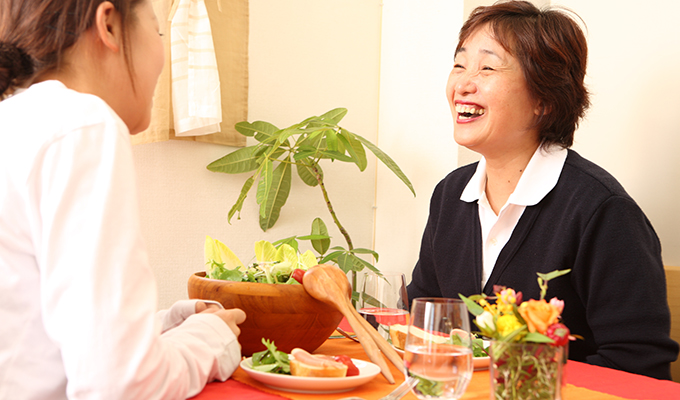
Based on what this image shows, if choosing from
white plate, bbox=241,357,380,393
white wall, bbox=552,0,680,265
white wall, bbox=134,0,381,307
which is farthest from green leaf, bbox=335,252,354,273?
white plate, bbox=241,357,380,393

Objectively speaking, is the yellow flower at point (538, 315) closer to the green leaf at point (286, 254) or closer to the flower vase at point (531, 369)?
the flower vase at point (531, 369)

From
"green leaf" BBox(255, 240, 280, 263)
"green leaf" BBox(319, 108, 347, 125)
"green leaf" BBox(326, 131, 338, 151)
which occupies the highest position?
"green leaf" BBox(319, 108, 347, 125)

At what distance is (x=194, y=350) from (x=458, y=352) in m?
0.35

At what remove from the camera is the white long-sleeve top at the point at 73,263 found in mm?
590

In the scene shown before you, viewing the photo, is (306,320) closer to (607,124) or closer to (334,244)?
(607,124)

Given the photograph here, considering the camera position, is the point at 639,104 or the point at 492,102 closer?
the point at 492,102

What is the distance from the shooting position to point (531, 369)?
627mm

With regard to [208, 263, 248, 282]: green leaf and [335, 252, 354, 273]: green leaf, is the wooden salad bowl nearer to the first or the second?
[208, 263, 248, 282]: green leaf

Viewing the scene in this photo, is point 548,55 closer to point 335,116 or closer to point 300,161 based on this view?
point 335,116

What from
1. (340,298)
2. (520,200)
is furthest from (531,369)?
(520,200)

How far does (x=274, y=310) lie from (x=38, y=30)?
1.71 ft

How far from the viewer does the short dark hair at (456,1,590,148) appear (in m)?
1.62

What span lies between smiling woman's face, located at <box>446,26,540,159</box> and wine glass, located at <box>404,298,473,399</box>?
3.50ft

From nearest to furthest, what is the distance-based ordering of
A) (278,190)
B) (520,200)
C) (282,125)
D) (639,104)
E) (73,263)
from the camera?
(73,263) < (520,200) < (639,104) < (278,190) < (282,125)
